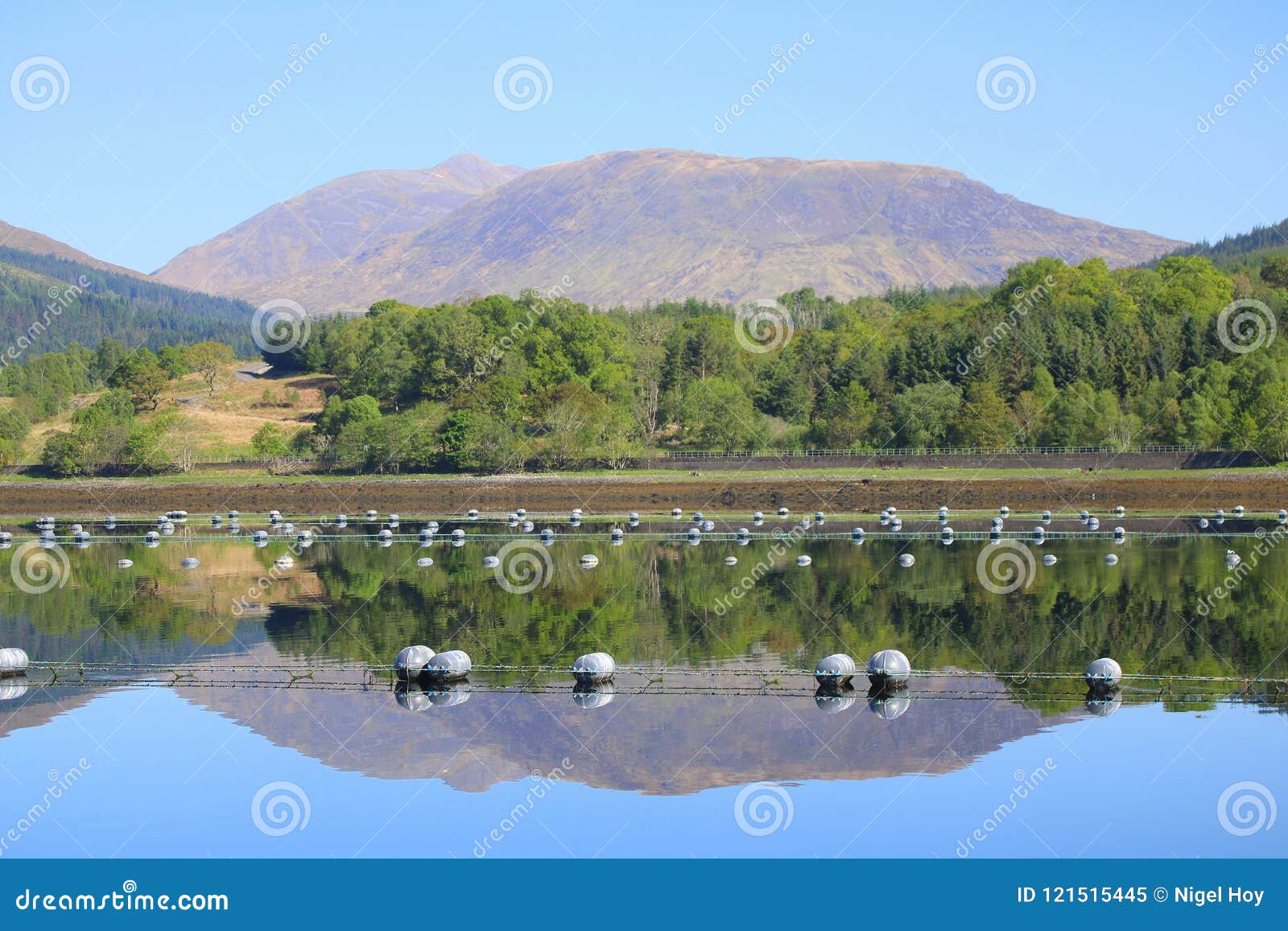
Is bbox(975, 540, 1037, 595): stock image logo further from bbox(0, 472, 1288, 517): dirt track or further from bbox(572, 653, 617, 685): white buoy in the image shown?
bbox(0, 472, 1288, 517): dirt track

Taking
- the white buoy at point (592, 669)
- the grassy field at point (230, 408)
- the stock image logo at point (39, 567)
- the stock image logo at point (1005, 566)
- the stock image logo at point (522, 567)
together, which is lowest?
the stock image logo at point (39, 567)

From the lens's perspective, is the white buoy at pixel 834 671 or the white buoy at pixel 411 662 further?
the white buoy at pixel 411 662

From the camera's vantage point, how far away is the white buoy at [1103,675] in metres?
33.0

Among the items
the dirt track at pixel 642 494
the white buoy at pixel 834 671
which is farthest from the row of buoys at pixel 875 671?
the dirt track at pixel 642 494

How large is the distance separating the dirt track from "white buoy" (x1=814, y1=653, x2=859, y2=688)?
56414 mm

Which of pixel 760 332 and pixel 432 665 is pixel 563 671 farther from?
pixel 760 332

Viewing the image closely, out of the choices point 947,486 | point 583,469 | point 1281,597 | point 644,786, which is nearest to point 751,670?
point 644,786

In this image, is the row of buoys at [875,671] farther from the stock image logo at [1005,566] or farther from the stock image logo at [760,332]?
the stock image logo at [760,332]

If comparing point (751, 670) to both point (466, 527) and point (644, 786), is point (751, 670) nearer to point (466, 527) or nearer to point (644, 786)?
point (644, 786)

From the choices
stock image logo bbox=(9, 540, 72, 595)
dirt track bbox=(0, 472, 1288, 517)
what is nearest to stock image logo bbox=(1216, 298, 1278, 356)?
dirt track bbox=(0, 472, 1288, 517)

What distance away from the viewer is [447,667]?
34906 mm

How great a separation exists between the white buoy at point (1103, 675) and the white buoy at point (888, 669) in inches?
165

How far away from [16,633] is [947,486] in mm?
63502

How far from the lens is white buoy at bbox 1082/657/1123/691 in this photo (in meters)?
33.0
